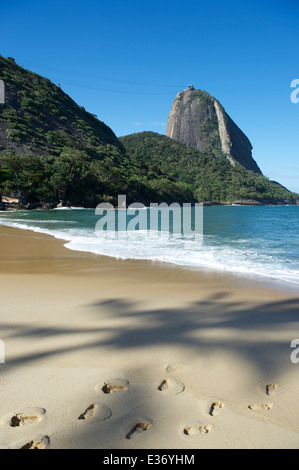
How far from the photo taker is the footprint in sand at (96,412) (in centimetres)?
164

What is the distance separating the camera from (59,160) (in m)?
62.9

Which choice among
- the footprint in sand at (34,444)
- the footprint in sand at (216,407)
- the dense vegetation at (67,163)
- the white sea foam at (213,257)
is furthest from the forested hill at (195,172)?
the footprint in sand at (34,444)

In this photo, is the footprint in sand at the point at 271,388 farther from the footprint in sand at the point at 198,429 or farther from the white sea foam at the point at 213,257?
the white sea foam at the point at 213,257

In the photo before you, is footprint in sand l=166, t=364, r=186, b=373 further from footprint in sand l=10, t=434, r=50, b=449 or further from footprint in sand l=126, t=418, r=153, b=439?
footprint in sand l=10, t=434, r=50, b=449

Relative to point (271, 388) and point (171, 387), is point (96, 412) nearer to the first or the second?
point (171, 387)

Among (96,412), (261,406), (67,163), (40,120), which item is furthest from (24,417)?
(40,120)

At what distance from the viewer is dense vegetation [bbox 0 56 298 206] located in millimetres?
55062

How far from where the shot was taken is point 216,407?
5.81 feet

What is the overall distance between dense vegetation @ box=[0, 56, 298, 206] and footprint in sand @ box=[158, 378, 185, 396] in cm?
5104

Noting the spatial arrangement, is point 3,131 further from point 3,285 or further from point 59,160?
point 3,285

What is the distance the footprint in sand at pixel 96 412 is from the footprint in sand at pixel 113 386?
179 millimetres

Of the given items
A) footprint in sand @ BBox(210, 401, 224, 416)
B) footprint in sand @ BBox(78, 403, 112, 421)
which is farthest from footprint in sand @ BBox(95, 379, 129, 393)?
footprint in sand @ BBox(210, 401, 224, 416)

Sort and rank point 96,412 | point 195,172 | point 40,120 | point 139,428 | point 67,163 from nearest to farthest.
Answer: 1. point 139,428
2. point 96,412
3. point 67,163
4. point 40,120
5. point 195,172

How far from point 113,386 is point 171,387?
0.42 metres
